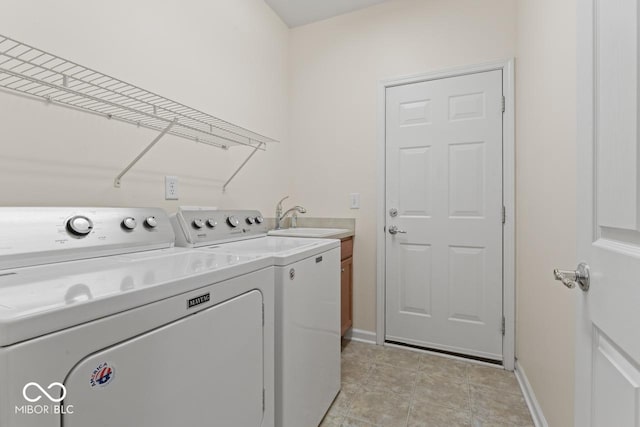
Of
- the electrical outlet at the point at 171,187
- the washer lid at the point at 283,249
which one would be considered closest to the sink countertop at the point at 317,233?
the washer lid at the point at 283,249

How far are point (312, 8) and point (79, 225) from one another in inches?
95.5

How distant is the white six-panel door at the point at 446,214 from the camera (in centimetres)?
215

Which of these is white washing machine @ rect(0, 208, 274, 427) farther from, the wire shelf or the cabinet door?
the cabinet door

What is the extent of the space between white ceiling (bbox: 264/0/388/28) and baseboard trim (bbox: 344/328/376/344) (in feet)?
8.76

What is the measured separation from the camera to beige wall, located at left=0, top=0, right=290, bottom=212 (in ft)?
3.59

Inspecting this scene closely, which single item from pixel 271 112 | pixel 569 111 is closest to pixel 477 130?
pixel 569 111

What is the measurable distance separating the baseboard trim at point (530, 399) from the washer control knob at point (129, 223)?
2.00 m

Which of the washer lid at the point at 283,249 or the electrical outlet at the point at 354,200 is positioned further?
the electrical outlet at the point at 354,200

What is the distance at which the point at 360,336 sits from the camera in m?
2.51

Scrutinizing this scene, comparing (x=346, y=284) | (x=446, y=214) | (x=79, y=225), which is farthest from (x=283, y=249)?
(x=446, y=214)

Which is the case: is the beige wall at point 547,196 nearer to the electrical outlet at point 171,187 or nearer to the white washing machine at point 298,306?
the white washing machine at point 298,306

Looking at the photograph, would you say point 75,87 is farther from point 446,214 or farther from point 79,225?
point 446,214

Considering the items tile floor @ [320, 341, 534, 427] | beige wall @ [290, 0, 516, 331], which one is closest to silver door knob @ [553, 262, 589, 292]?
tile floor @ [320, 341, 534, 427]

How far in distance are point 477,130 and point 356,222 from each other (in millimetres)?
1124
